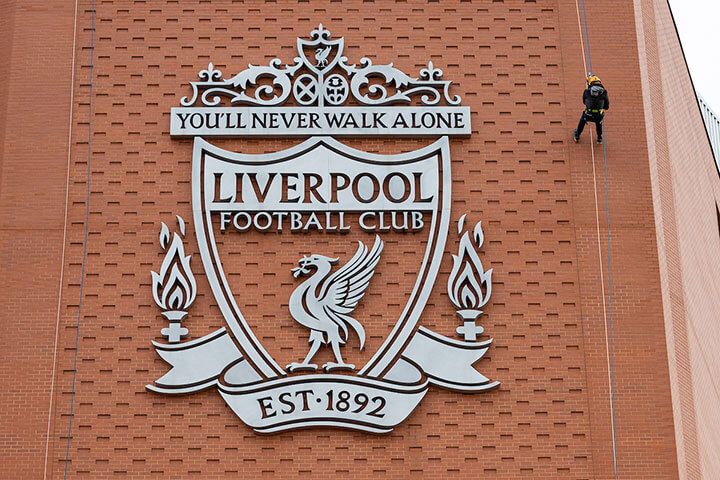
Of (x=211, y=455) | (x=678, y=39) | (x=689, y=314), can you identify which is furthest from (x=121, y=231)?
(x=678, y=39)

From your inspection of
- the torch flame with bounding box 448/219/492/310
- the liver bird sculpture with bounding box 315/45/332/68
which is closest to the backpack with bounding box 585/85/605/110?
the torch flame with bounding box 448/219/492/310

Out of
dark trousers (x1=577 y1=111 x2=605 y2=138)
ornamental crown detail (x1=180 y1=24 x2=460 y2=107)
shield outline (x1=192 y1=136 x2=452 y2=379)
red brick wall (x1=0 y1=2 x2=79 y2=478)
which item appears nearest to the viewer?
red brick wall (x1=0 y1=2 x2=79 y2=478)

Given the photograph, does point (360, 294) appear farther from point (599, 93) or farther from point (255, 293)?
point (599, 93)

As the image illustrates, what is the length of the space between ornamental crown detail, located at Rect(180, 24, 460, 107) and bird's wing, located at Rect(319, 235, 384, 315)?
2.40 meters

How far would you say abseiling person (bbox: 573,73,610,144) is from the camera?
18.8m

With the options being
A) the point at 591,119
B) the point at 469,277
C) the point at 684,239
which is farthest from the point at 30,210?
the point at 684,239

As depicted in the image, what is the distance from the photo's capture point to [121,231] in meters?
19.4

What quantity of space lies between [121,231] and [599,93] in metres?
7.08

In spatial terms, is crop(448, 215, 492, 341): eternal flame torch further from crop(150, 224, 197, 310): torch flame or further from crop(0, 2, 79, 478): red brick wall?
crop(0, 2, 79, 478): red brick wall

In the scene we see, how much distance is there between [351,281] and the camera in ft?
62.4

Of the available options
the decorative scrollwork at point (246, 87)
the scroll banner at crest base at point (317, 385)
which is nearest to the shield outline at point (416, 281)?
the scroll banner at crest base at point (317, 385)

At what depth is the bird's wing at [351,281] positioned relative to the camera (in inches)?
744

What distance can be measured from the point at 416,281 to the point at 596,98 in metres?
3.61

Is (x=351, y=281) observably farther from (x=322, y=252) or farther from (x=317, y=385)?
(x=317, y=385)
